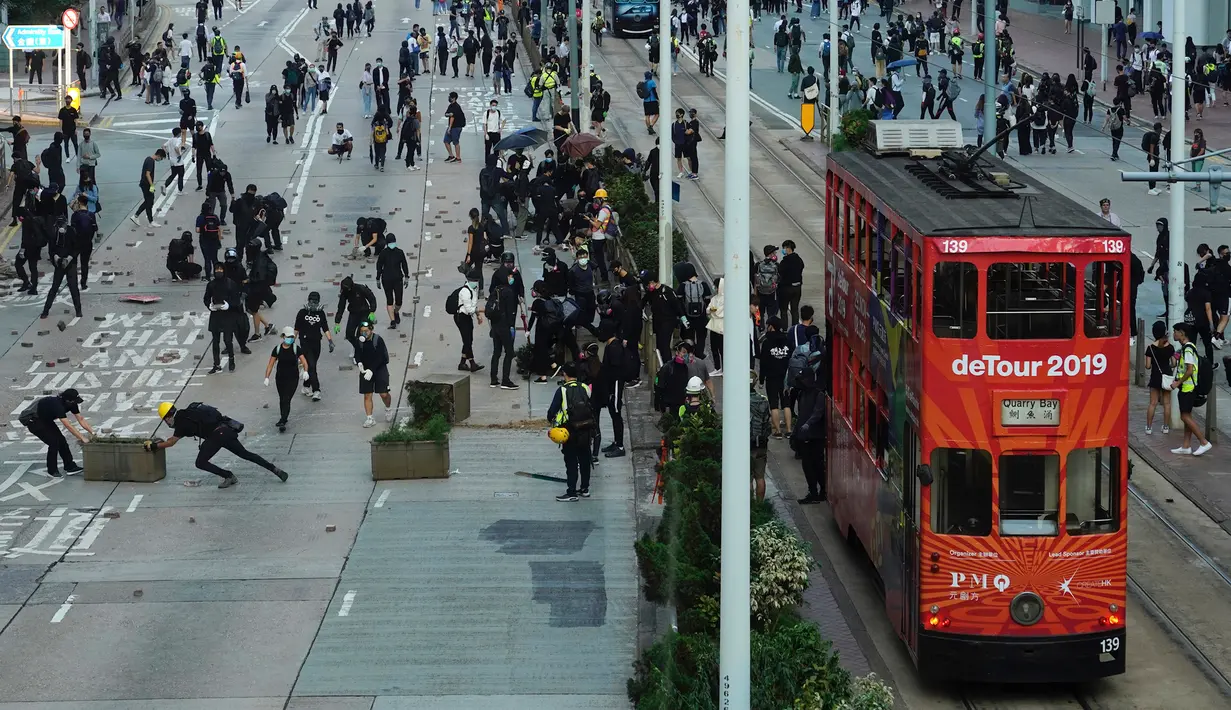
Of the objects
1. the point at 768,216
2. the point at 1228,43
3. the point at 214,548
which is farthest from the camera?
the point at 1228,43

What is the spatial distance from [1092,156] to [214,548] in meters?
28.9

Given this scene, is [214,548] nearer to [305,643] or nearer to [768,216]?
[305,643]

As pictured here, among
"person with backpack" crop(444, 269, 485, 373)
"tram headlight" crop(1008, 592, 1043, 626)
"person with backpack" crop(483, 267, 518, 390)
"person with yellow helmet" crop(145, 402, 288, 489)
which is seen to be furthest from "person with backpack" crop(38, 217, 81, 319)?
"tram headlight" crop(1008, 592, 1043, 626)

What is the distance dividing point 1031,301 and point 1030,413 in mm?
844

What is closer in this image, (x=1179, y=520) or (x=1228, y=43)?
(x=1179, y=520)

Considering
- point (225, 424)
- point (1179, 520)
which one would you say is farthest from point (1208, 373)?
point (225, 424)

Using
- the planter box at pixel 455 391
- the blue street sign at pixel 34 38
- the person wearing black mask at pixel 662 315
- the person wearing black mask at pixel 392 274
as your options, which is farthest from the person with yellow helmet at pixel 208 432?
the blue street sign at pixel 34 38

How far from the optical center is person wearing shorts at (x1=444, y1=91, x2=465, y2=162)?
43656 mm

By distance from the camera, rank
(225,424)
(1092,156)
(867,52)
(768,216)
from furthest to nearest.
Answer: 1. (867,52)
2. (1092,156)
3. (768,216)
4. (225,424)

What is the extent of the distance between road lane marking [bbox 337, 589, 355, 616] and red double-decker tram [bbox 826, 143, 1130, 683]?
526 centimetres

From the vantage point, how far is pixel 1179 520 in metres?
20.5

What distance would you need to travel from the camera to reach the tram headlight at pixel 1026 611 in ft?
47.8

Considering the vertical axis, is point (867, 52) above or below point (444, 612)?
above

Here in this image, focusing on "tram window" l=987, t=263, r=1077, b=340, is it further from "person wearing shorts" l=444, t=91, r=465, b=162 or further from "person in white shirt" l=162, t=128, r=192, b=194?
"person wearing shorts" l=444, t=91, r=465, b=162
